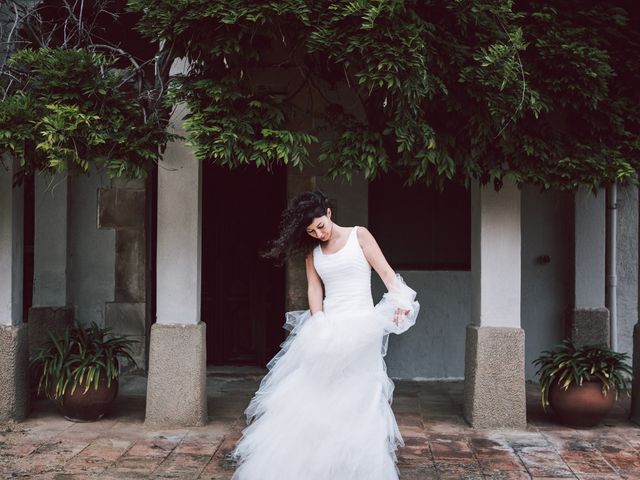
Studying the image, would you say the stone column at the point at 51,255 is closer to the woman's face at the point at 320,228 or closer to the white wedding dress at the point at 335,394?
the white wedding dress at the point at 335,394

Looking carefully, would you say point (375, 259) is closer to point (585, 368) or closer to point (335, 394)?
point (335, 394)

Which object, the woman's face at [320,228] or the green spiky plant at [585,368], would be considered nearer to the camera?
the woman's face at [320,228]

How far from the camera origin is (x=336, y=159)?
6504 mm

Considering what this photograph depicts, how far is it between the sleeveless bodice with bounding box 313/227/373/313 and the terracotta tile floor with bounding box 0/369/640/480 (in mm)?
1503

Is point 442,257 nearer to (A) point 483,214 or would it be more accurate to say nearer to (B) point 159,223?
(A) point 483,214

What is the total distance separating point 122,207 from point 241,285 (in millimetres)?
1786

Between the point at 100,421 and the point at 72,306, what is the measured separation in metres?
2.27

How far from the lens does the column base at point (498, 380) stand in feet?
23.0

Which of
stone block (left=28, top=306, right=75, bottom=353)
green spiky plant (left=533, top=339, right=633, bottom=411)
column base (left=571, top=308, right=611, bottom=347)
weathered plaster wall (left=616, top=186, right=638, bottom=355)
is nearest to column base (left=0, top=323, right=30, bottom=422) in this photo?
stone block (left=28, top=306, right=75, bottom=353)

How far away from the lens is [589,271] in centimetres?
912

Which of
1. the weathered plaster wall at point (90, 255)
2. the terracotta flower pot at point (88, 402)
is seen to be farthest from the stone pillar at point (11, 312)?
the weathered plaster wall at point (90, 255)

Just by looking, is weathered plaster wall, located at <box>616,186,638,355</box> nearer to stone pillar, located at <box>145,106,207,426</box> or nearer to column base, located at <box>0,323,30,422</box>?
stone pillar, located at <box>145,106,207,426</box>

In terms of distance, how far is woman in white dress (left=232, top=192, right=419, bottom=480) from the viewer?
4.88 meters

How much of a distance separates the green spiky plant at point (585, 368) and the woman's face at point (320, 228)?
3.20 metres
